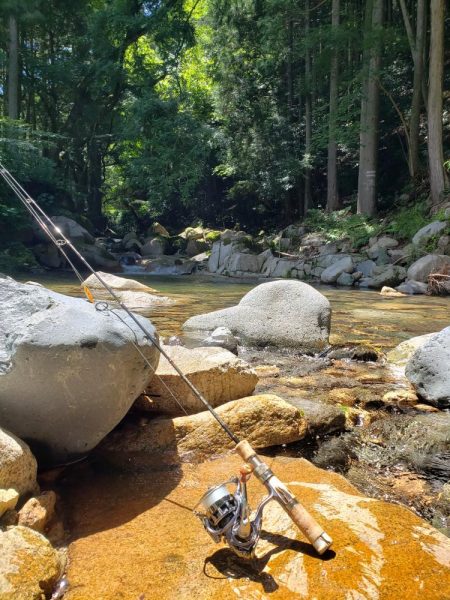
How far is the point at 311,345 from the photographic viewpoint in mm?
5699

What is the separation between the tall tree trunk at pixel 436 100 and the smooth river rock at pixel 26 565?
15.8 meters

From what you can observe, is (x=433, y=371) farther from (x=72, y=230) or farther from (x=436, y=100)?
(x=72, y=230)

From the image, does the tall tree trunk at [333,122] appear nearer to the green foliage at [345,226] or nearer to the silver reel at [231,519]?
the green foliage at [345,226]

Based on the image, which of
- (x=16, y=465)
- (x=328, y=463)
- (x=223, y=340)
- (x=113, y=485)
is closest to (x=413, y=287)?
(x=223, y=340)

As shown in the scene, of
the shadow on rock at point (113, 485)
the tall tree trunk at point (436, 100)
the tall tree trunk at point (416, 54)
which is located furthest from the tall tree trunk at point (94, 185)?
the shadow on rock at point (113, 485)

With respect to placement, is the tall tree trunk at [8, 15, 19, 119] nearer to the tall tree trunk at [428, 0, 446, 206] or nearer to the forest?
the forest

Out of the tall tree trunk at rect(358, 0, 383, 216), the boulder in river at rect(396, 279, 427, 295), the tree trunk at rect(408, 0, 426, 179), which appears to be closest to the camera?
the boulder in river at rect(396, 279, 427, 295)

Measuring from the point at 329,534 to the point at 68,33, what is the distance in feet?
92.3

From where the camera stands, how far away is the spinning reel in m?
1.83

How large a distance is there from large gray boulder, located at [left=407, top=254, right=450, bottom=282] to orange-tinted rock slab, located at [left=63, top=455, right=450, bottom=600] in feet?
34.6

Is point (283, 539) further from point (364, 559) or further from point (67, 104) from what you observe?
point (67, 104)

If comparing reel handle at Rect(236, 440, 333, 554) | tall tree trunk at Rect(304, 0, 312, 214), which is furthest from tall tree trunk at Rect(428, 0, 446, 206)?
reel handle at Rect(236, 440, 333, 554)

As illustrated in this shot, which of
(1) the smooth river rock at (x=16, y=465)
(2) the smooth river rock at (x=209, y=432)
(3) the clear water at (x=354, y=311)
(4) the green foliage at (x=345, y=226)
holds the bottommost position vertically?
(3) the clear water at (x=354, y=311)

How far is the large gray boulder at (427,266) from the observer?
473 inches
